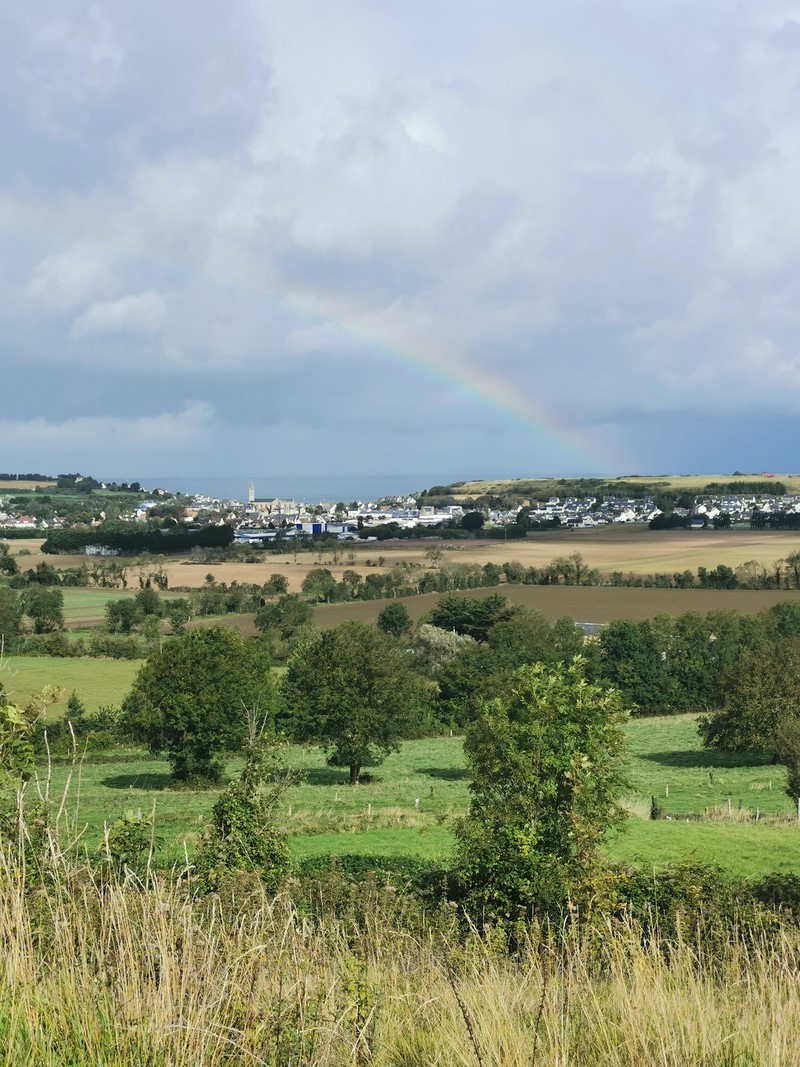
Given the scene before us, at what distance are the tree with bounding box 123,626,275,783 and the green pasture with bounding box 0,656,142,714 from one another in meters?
13.6

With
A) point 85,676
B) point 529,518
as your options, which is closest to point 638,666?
point 85,676

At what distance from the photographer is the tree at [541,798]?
15906 millimetres

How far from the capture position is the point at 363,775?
43719 millimetres

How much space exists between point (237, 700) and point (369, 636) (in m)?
13.0

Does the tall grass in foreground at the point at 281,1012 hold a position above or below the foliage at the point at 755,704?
above

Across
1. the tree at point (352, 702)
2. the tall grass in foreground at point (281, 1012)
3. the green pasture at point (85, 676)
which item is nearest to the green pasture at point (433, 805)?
the tree at point (352, 702)

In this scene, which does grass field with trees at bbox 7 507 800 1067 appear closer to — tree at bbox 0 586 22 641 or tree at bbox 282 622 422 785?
tree at bbox 282 622 422 785

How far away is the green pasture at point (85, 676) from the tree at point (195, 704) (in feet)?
44.5

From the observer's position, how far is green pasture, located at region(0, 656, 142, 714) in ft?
184

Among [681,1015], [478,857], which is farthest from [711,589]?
[681,1015]

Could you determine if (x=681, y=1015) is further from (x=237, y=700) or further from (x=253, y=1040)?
(x=237, y=700)

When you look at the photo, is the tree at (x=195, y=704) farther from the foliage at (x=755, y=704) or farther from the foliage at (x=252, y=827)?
the foliage at (x=252, y=827)

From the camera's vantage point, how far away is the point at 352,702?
4206 cm

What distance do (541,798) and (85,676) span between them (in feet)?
160
